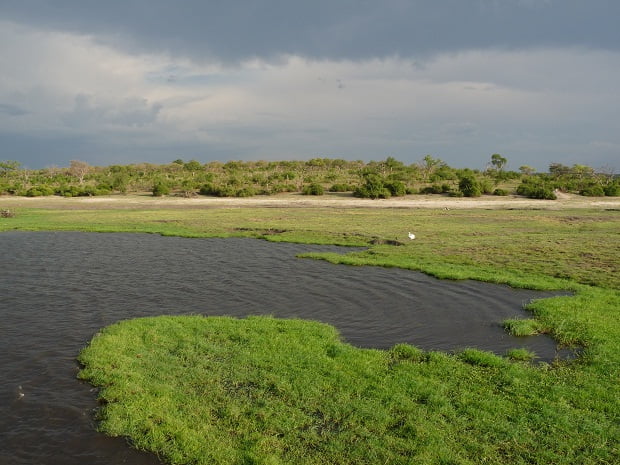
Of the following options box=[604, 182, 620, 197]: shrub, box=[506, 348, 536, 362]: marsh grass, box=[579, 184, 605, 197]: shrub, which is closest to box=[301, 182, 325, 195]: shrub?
box=[579, 184, 605, 197]: shrub

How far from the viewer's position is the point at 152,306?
642 inches

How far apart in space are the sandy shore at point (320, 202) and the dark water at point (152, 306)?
30.1 metres

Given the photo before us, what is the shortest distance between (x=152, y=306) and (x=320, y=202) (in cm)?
4377

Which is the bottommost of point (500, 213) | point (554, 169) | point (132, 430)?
point (132, 430)

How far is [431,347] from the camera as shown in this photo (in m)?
12.7

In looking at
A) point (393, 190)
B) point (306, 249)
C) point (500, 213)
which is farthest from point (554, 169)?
point (306, 249)

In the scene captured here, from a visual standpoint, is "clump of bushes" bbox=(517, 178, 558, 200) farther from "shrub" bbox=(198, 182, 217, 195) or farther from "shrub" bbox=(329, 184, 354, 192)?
"shrub" bbox=(198, 182, 217, 195)

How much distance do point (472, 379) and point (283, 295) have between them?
349 inches

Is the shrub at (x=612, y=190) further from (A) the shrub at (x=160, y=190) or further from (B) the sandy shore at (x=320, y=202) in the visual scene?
(A) the shrub at (x=160, y=190)

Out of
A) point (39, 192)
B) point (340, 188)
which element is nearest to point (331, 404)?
point (340, 188)

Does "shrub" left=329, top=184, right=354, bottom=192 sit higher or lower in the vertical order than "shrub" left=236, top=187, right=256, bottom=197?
higher

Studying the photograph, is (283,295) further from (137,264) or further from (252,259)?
(137,264)

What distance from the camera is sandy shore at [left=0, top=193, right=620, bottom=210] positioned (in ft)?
179

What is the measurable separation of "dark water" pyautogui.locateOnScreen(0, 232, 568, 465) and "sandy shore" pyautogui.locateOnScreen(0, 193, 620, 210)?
98.9 ft
